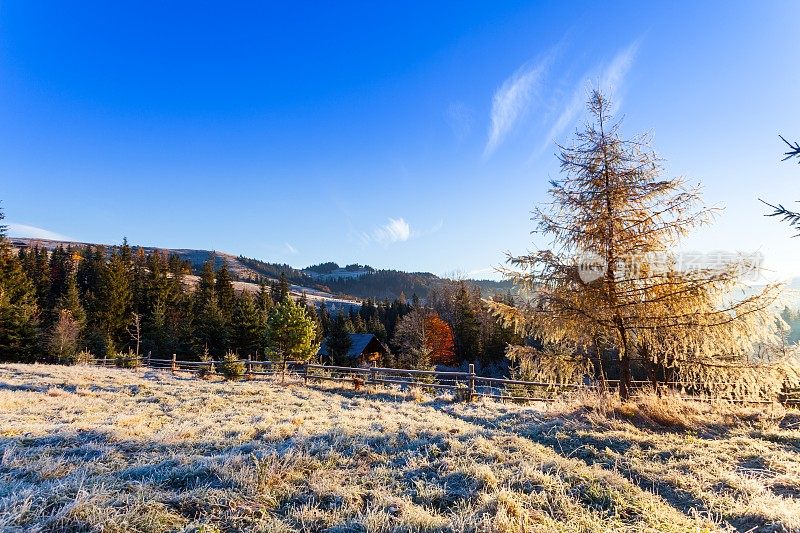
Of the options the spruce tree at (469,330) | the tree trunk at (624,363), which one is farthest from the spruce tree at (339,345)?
the tree trunk at (624,363)

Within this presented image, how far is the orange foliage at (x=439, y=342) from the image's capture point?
1949 inches

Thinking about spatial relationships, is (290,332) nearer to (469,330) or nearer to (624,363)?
(469,330)

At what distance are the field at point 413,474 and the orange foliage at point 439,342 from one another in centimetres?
4179

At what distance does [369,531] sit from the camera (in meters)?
3.07

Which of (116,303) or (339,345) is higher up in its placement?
(116,303)

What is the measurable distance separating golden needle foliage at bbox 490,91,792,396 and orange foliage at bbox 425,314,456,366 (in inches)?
1583

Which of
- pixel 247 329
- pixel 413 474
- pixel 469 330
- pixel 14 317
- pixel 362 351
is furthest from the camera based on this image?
pixel 469 330

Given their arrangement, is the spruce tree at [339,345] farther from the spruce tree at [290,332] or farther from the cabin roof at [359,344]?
the spruce tree at [290,332]

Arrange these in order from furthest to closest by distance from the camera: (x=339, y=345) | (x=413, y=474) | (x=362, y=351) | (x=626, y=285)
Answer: (x=339, y=345)
(x=362, y=351)
(x=626, y=285)
(x=413, y=474)

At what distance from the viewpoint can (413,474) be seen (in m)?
4.52

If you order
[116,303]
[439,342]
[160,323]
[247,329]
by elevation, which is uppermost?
[116,303]

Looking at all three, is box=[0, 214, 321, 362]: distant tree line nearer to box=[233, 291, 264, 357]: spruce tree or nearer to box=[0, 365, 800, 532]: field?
box=[233, 291, 264, 357]: spruce tree

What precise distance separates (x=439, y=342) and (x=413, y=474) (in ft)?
152

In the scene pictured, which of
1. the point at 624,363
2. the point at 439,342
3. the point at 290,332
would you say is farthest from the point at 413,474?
the point at 439,342
